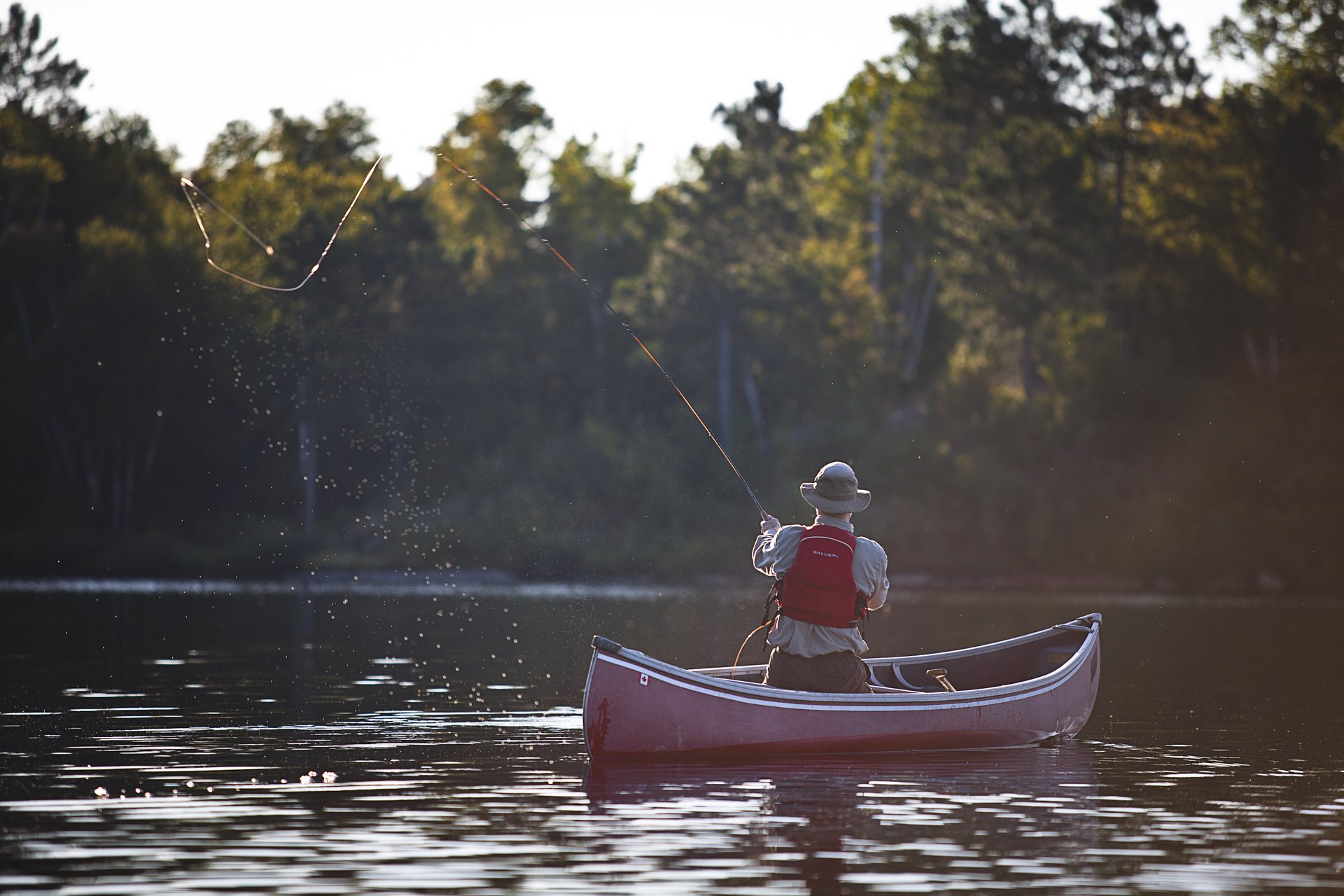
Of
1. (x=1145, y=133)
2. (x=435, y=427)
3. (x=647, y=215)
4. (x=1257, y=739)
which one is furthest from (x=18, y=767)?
(x=647, y=215)

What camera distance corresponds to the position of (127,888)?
757cm

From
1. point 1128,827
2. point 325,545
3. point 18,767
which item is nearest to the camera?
point 1128,827

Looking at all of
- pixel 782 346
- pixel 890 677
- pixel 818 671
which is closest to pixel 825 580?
pixel 818 671

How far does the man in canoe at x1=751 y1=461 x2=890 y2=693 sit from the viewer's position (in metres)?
11.7

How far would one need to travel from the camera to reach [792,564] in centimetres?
1177

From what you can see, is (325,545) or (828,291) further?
(828,291)

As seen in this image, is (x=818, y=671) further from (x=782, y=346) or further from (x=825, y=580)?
(x=782, y=346)

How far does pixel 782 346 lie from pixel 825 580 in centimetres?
4435

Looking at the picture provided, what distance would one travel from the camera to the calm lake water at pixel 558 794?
8078mm

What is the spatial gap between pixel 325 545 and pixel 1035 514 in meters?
17.9

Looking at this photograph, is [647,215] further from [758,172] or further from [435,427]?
[435,427]

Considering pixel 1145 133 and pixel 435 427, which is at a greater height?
pixel 1145 133

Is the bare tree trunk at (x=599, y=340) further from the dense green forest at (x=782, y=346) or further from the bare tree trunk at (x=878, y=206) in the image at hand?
the bare tree trunk at (x=878, y=206)

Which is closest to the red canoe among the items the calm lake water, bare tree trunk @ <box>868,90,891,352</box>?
the calm lake water
